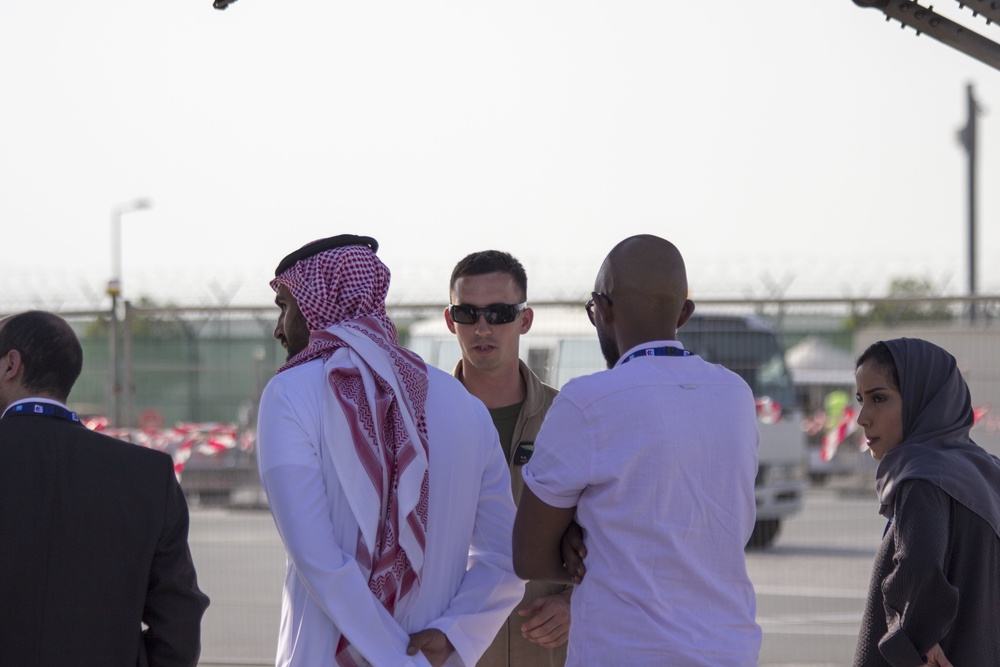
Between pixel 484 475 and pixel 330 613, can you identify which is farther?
pixel 484 475

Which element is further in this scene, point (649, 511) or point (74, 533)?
point (74, 533)

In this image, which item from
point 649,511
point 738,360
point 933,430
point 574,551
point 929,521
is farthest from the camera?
point 738,360

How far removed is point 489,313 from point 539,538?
5.14 ft

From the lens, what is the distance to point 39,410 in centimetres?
332

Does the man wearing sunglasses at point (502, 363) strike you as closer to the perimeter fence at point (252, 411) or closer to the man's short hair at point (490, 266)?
the man's short hair at point (490, 266)

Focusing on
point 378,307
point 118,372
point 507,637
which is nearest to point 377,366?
point 378,307

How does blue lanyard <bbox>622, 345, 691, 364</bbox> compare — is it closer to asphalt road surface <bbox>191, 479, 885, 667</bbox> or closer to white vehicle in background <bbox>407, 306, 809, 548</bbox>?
white vehicle in background <bbox>407, 306, 809, 548</bbox>

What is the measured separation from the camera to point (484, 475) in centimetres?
353

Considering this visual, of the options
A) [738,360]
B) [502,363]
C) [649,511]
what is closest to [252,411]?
[738,360]

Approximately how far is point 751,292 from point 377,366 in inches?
238

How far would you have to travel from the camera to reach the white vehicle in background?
7.86 meters

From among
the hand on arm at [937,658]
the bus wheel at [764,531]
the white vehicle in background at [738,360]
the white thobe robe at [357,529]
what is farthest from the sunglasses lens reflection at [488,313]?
the bus wheel at [764,531]

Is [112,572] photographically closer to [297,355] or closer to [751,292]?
[297,355]

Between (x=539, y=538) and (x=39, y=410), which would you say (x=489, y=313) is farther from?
(x=39, y=410)
